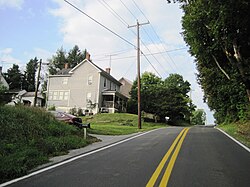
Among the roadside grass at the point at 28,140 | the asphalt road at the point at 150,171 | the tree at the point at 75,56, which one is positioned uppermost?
the tree at the point at 75,56

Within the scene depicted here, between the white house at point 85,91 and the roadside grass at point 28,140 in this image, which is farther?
the white house at point 85,91

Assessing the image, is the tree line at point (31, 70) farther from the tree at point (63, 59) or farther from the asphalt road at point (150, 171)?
the asphalt road at point (150, 171)

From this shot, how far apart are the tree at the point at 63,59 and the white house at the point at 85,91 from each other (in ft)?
91.5

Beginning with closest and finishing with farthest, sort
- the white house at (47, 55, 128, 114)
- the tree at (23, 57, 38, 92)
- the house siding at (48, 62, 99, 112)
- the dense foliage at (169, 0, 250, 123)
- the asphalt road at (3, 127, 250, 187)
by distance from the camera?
1. the asphalt road at (3, 127, 250, 187)
2. the dense foliage at (169, 0, 250, 123)
3. the white house at (47, 55, 128, 114)
4. the house siding at (48, 62, 99, 112)
5. the tree at (23, 57, 38, 92)

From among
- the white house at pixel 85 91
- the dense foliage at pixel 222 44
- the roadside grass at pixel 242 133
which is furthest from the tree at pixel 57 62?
the roadside grass at pixel 242 133

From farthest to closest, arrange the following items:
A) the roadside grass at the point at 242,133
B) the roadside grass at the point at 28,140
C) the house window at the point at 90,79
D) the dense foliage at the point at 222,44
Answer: the house window at the point at 90,79 → the roadside grass at the point at 242,133 → the dense foliage at the point at 222,44 → the roadside grass at the point at 28,140

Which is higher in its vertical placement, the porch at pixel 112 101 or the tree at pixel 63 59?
the tree at pixel 63 59

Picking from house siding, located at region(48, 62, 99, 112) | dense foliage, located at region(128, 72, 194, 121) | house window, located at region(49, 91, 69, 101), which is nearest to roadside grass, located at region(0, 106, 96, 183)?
house siding, located at region(48, 62, 99, 112)

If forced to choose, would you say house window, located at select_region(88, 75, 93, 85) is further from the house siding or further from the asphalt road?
the asphalt road

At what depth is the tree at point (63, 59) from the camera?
75.1 metres

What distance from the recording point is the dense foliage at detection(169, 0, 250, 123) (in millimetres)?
12695

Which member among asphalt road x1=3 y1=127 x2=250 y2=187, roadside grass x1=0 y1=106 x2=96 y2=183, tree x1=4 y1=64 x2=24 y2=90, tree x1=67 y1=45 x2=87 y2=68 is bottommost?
asphalt road x1=3 y1=127 x2=250 y2=187

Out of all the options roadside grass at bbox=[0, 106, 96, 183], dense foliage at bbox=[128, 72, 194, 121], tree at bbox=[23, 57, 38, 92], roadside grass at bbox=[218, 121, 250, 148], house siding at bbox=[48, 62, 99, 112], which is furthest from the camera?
tree at bbox=[23, 57, 38, 92]

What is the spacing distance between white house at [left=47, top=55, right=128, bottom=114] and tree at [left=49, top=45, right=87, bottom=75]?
2788cm
